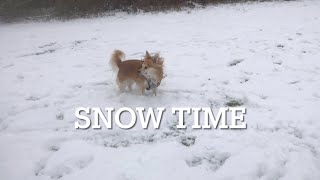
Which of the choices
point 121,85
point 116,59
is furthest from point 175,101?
point 116,59

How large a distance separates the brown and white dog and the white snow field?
0.21 metres

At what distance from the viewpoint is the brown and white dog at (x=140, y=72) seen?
217 inches

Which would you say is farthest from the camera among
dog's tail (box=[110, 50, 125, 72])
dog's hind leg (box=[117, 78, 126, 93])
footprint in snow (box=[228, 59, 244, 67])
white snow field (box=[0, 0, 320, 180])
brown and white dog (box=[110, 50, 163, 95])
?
footprint in snow (box=[228, 59, 244, 67])

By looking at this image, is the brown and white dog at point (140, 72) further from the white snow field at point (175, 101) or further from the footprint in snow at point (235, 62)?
the footprint in snow at point (235, 62)

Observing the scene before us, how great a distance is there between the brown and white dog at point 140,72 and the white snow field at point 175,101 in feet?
0.68

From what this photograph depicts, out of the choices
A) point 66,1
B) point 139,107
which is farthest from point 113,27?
point 139,107

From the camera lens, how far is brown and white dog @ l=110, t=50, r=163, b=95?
552cm

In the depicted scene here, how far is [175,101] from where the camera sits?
5.69 meters

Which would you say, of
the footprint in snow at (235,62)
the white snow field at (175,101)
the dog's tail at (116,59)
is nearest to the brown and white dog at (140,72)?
the dog's tail at (116,59)

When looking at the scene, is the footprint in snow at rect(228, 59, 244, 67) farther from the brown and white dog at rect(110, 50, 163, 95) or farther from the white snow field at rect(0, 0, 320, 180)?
the brown and white dog at rect(110, 50, 163, 95)

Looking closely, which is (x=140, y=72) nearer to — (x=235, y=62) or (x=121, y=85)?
(x=121, y=85)

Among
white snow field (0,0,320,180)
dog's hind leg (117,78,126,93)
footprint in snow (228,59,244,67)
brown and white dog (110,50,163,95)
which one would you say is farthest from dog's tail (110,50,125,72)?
footprint in snow (228,59,244,67)

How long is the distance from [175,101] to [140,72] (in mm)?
743

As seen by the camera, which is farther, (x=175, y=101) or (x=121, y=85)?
(x=121, y=85)
